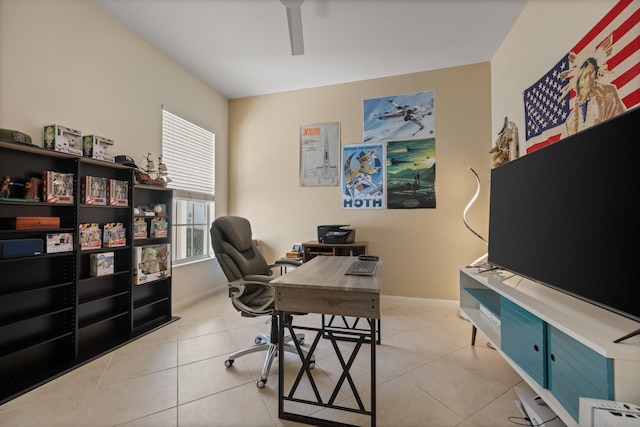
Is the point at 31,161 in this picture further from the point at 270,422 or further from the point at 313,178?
the point at 313,178

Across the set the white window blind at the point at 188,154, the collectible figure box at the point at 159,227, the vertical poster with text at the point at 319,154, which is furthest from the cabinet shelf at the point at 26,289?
the vertical poster with text at the point at 319,154

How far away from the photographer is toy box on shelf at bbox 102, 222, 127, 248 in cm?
224

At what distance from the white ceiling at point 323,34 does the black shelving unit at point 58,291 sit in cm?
153

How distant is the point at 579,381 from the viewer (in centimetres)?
105

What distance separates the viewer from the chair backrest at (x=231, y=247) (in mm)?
1977

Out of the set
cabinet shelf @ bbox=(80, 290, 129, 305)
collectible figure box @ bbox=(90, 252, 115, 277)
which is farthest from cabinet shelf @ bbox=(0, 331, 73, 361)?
collectible figure box @ bbox=(90, 252, 115, 277)

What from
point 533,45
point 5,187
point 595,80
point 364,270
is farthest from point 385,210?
point 5,187

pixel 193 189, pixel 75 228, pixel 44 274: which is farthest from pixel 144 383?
pixel 193 189

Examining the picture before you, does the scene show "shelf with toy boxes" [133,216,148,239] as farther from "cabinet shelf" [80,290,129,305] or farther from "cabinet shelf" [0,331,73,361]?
"cabinet shelf" [0,331,73,361]

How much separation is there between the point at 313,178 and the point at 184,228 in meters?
1.92

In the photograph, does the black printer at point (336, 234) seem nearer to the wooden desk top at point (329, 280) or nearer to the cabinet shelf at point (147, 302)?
the wooden desk top at point (329, 280)

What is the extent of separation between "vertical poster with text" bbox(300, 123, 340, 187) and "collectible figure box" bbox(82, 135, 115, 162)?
2.25m

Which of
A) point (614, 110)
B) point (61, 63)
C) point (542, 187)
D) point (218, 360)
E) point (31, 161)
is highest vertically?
point (61, 63)

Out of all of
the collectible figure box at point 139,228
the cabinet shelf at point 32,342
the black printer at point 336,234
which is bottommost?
the cabinet shelf at point 32,342
